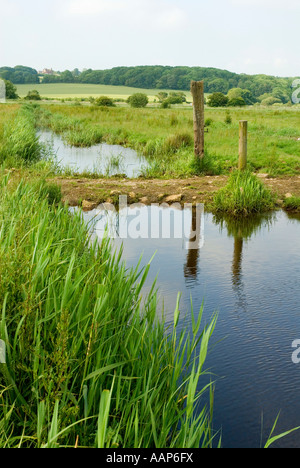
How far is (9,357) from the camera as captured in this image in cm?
284

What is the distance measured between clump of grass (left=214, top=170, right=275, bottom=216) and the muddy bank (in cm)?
42

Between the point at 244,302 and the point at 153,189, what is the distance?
5674 mm

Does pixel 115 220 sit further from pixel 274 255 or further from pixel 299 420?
pixel 299 420

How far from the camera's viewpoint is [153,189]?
11133mm

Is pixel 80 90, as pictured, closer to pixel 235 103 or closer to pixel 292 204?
pixel 235 103

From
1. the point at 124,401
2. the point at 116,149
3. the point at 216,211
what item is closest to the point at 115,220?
the point at 216,211

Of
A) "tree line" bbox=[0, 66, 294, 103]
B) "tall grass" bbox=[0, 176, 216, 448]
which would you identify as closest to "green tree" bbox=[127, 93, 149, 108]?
"tree line" bbox=[0, 66, 294, 103]

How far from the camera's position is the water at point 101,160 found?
1357 cm

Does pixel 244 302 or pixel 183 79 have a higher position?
pixel 183 79

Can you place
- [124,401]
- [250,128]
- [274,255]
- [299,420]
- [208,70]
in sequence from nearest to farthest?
[124,401], [299,420], [274,255], [250,128], [208,70]

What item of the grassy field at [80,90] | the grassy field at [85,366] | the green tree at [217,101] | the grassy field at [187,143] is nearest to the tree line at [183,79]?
the grassy field at [80,90]

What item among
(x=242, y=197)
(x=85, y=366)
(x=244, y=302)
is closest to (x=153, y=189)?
(x=242, y=197)

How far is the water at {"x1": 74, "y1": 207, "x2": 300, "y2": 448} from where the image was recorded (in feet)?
12.4

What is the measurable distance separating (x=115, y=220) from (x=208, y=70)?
76.3m
